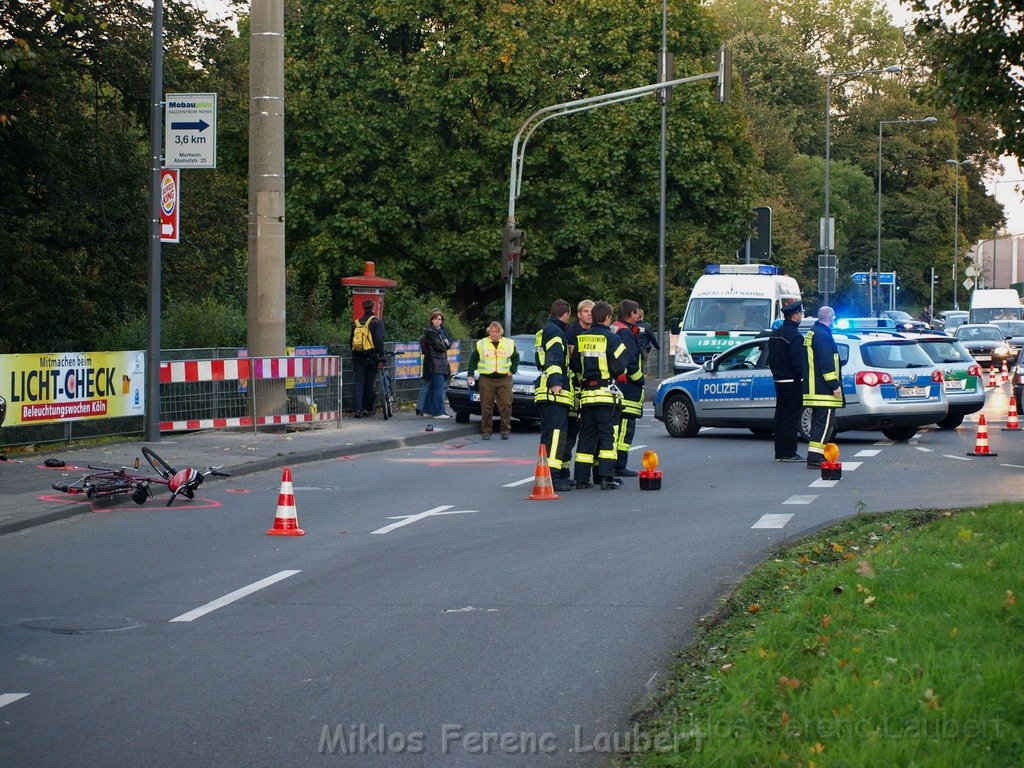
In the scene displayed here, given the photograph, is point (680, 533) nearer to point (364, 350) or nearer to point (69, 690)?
point (69, 690)

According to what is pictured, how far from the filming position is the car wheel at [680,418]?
73.3ft

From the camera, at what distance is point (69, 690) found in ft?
22.5

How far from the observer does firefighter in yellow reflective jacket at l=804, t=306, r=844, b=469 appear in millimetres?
17250

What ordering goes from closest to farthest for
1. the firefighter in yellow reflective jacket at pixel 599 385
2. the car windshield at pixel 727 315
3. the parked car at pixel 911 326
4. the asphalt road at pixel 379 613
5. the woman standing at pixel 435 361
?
1. the asphalt road at pixel 379 613
2. the firefighter in yellow reflective jacket at pixel 599 385
3. the parked car at pixel 911 326
4. the woman standing at pixel 435 361
5. the car windshield at pixel 727 315

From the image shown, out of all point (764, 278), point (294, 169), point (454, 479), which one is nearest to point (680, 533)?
point (454, 479)

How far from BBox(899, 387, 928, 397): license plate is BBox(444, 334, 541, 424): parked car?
18.3 ft

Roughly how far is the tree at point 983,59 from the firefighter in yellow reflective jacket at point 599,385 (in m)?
5.79

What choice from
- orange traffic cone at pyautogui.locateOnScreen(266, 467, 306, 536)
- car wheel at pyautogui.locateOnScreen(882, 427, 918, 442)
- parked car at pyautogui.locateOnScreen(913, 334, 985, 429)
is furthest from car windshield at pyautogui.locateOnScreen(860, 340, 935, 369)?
orange traffic cone at pyautogui.locateOnScreen(266, 467, 306, 536)

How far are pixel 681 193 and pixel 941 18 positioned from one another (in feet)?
77.4

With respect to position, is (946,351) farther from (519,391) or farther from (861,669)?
(861,669)

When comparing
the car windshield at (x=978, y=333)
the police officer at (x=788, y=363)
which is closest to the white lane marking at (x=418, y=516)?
the police officer at (x=788, y=363)

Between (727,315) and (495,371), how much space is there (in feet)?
43.3

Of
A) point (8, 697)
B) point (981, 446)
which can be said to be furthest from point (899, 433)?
point (8, 697)

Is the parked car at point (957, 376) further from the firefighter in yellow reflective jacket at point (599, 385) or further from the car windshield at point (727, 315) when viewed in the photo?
the car windshield at point (727, 315)
